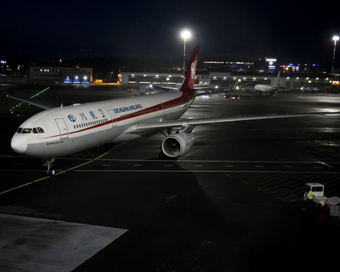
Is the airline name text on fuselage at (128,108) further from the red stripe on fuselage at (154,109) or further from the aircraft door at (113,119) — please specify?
the aircraft door at (113,119)

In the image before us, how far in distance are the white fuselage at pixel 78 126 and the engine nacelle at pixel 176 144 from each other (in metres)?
2.32

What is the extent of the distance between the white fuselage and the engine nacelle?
2.32m

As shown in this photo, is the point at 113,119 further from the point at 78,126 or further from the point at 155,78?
the point at 155,78

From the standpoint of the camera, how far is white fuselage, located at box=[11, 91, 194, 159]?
1603 centimetres

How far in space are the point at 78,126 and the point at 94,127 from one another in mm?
1186

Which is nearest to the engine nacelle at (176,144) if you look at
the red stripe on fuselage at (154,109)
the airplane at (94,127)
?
the airplane at (94,127)

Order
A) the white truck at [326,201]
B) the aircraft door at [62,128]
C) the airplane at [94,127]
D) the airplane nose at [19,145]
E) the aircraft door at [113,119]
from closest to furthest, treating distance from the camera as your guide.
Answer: the white truck at [326,201] < the airplane nose at [19,145] < the airplane at [94,127] < the aircraft door at [62,128] < the aircraft door at [113,119]

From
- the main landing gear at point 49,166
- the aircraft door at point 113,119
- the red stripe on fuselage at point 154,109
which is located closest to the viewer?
the main landing gear at point 49,166

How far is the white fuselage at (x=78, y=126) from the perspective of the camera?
1603 cm

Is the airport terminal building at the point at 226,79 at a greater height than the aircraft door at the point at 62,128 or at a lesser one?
greater

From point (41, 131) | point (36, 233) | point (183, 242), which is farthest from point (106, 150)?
point (183, 242)

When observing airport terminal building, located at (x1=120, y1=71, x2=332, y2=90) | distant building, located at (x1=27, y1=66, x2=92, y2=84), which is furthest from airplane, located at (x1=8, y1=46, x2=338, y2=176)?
distant building, located at (x1=27, y1=66, x2=92, y2=84)

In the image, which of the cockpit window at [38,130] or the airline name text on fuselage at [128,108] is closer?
the cockpit window at [38,130]

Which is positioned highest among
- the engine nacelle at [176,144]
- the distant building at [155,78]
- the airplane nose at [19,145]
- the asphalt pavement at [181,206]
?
the distant building at [155,78]
